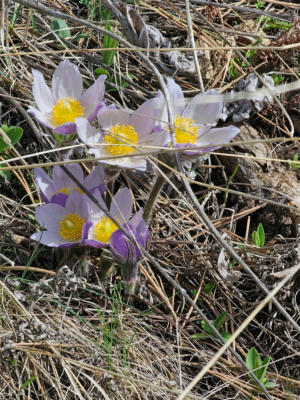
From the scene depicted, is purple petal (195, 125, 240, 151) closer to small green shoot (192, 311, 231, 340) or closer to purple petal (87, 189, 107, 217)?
purple petal (87, 189, 107, 217)

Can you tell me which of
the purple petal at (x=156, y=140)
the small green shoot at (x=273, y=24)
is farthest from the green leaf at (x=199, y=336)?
the small green shoot at (x=273, y=24)

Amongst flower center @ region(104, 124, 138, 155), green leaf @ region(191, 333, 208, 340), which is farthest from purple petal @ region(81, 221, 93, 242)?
green leaf @ region(191, 333, 208, 340)

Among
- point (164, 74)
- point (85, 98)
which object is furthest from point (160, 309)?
point (164, 74)

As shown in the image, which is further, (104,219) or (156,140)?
(104,219)

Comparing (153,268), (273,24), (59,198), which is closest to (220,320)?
(153,268)

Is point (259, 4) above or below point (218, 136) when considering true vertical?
above

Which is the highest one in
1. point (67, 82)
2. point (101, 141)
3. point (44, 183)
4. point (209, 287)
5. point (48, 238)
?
point (67, 82)

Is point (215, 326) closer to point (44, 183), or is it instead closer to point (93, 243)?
point (93, 243)

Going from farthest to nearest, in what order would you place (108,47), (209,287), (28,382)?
(108,47)
(209,287)
(28,382)
